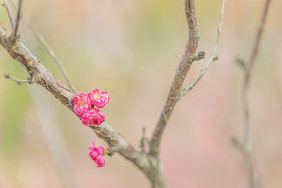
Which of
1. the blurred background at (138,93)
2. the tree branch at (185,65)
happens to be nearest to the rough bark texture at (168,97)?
the tree branch at (185,65)

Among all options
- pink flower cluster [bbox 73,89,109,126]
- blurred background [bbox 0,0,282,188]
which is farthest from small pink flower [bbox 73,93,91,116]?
blurred background [bbox 0,0,282,188]

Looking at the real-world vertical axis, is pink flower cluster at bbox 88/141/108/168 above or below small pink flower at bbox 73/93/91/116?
below

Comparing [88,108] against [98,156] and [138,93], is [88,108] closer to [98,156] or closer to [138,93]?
[98,156]

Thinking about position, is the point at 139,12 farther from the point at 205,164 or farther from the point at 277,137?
the point at 205,164

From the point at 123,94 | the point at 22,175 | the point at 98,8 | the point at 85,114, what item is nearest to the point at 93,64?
the point at 123,94

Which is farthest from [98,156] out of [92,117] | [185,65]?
[185,65]

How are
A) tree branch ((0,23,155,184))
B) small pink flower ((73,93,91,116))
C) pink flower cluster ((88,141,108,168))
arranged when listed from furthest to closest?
pink flower cluster ((88,141,108,168)), small pink flower ((73,93,91,116)), tree branch ((0,23,155,184))

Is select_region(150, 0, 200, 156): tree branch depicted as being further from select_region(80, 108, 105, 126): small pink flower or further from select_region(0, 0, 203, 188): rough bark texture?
select_region(80, 108, 105, 126): small pink flower
